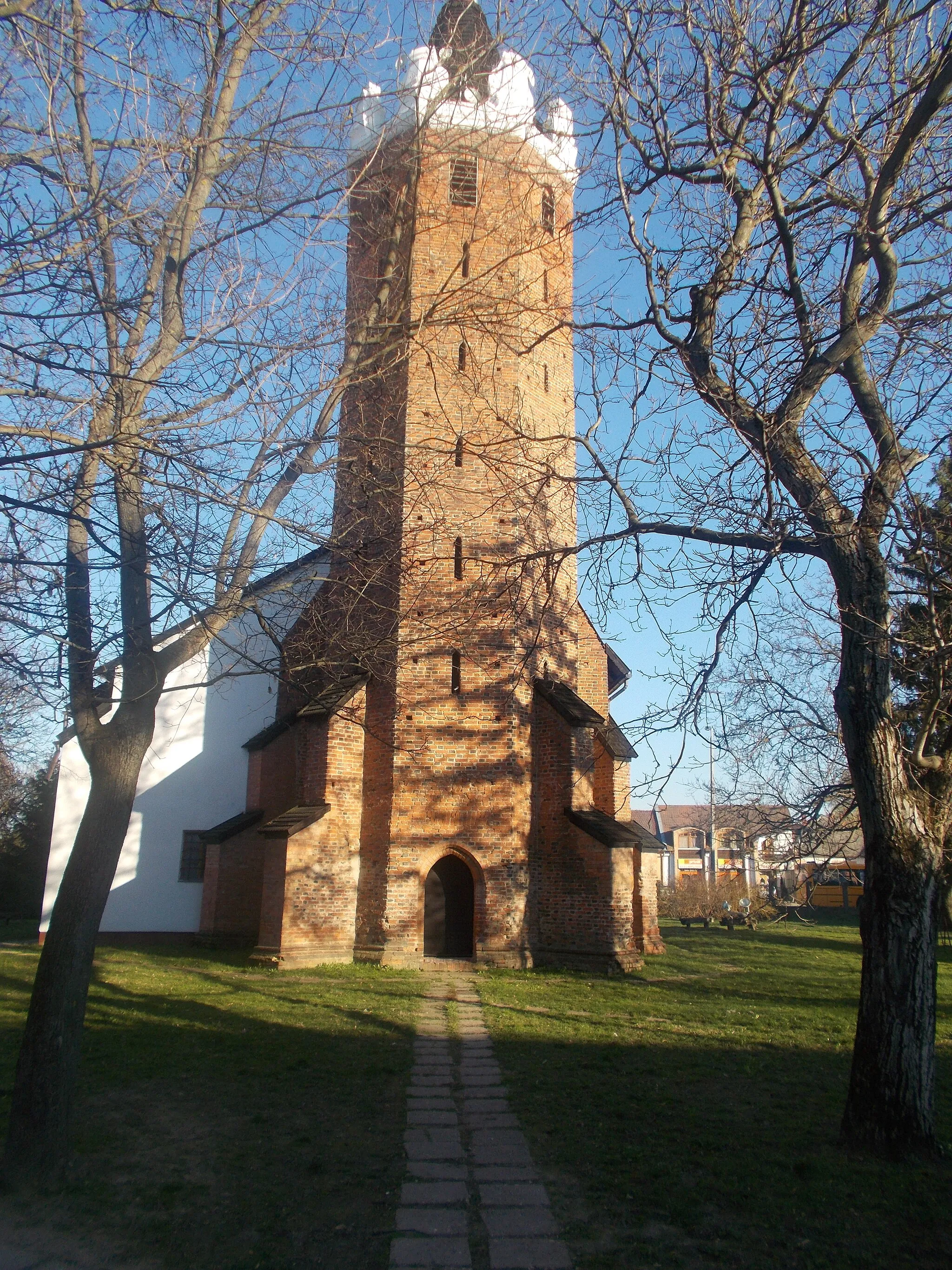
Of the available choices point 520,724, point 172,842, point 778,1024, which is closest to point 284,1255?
point 778,1024

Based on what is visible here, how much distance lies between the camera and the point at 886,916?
544 centimetres

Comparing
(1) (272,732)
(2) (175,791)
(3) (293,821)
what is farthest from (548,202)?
(2) (175,791)

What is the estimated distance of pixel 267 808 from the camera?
17.4 meters

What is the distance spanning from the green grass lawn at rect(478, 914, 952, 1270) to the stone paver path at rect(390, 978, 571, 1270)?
0.55ft

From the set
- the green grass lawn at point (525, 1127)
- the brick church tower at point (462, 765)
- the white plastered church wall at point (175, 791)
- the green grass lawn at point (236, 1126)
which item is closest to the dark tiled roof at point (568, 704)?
the brick church tower at point (462, 765)

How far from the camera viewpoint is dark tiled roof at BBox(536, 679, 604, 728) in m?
14.3

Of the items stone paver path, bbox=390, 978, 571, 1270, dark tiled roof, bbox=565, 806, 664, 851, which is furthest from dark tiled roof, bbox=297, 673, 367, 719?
stone paver path, bbox=390, 978, 571, 1270

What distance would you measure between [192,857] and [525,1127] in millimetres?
14115

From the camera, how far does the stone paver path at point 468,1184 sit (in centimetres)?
419

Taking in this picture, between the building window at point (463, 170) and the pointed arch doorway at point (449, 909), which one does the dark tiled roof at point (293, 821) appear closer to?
the pointed arch doorway at point (449, 909)

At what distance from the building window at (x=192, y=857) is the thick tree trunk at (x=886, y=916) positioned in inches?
606

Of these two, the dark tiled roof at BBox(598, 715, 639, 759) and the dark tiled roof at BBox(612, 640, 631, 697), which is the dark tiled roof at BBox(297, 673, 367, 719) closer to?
the dark tiled roof at BBox(598, 715, 639, 759)

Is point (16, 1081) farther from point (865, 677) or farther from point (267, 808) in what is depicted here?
point (267, 808)

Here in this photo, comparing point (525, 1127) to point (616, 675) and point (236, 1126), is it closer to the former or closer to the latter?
point (236, 1126)
